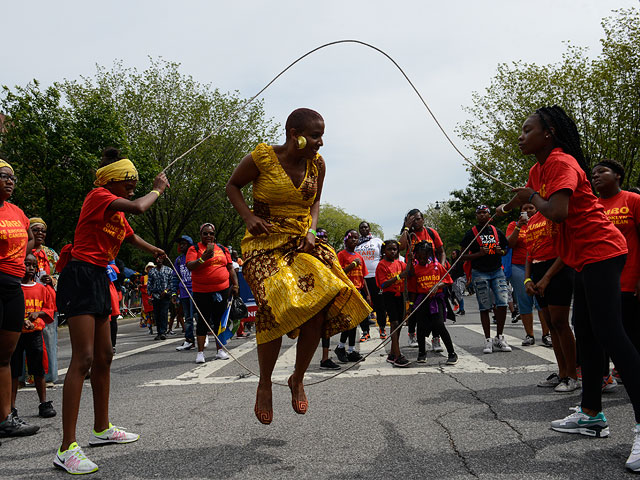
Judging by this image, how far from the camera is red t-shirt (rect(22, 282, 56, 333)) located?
558 centimetres

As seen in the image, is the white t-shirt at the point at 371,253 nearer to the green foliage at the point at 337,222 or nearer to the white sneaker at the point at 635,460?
the white sneaker at the point at 635,460

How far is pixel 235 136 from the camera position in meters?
32.1

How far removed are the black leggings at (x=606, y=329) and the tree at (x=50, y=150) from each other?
855 inches

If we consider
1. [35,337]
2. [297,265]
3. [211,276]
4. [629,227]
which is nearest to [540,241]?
[629,227]

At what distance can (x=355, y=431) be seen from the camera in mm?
3793

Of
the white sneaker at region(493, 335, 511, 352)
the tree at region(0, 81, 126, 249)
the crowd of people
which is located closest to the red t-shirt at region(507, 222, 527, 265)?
the white sneaker at region(493, 335, 511, 352)

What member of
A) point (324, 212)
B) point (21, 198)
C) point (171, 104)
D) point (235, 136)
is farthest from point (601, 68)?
point (324, 212)

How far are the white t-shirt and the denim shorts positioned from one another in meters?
2.50

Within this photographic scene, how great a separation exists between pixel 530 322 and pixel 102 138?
2100 cm

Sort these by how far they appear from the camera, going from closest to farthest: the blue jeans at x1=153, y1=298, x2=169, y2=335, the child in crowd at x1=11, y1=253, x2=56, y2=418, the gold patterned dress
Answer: the gold patterned dress → the child in crowd at x1=11, y1=253, x2=56, y2=418 → the blue jeans at x1=153, y1=298, x2=169, y2=335

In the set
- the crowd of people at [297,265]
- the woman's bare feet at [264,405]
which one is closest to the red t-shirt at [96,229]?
the crowd of people at [297,265]

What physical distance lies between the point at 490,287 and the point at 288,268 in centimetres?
532

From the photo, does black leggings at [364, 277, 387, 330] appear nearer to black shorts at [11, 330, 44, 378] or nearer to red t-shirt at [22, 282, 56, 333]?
red t-shirt at [22, 282, 56, 333]

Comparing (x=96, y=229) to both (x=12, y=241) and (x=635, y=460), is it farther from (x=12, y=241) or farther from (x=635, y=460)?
(x=635, y=460)
